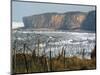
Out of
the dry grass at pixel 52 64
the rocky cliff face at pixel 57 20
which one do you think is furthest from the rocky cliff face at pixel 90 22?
the dry grass at pixel 52 64

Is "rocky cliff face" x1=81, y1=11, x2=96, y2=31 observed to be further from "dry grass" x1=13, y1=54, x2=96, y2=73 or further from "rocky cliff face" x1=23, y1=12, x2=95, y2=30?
"dry grass" x1=13, y1=54, x2=96, y2=73

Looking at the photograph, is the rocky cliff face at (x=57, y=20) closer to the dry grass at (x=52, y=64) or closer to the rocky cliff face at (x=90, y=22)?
the rocky cliff face at (x=90, y=22)

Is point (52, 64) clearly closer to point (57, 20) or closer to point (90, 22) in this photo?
point (57, 20)

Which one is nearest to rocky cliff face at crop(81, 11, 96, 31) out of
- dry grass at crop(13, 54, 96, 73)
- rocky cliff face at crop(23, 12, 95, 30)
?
rocky cliff face at crop(23, 12, 95, 30)

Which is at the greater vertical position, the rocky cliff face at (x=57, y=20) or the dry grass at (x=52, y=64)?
the rocky cliff face at (x=57, y=20)

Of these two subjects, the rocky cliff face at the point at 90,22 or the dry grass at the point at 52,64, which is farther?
the rocky cliff face at the point at 90,22

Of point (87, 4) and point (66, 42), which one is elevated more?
point (87, 4)
